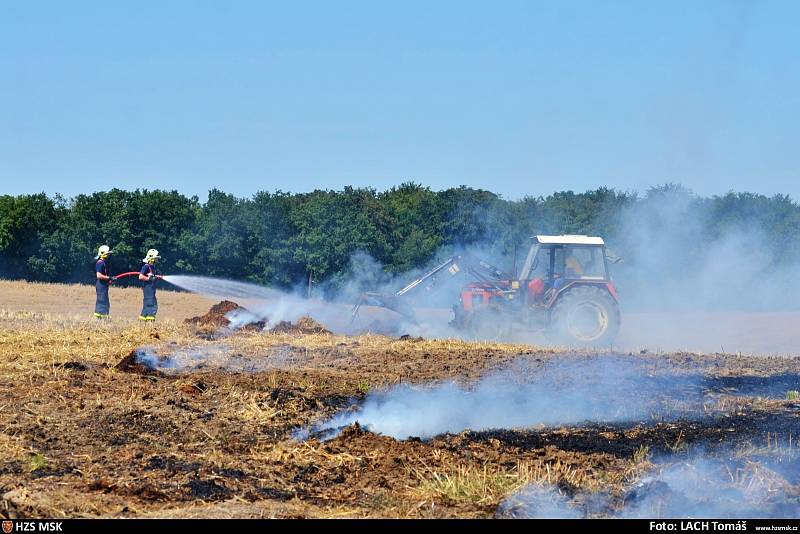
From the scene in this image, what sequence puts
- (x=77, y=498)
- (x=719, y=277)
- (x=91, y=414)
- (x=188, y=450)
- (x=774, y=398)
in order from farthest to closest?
(x=719, y=277)
(x=774, y=398)
(x=91, y=414)
(x=188, y=450)
(x=77, y=498)

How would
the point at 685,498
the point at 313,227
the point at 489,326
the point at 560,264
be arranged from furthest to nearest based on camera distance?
the point at 313,227, the point at 489,326, the point at 560,264, the point at 685,498

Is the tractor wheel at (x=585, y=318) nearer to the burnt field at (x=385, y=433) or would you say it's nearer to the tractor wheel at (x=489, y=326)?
the tractor wheel at (x=489, y=326)

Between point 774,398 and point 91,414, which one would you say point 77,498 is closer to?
point 91,414

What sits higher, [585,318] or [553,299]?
[553,299]

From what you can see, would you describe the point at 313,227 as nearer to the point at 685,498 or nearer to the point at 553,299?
the point at 553,299

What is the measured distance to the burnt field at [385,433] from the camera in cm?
685

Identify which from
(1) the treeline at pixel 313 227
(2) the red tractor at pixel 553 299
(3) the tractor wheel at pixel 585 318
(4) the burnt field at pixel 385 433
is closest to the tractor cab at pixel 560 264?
(2) the red tractor at pixel 553 299

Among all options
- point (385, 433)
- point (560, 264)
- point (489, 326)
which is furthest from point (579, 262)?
point (385, 433)

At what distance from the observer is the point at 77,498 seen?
22.1 ft

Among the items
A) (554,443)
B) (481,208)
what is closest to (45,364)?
(554,443)

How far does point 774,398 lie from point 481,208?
27.4 m

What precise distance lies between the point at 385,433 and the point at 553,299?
11260mm

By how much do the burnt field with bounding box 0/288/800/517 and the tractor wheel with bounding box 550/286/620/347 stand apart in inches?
176

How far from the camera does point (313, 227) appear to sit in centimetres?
3819
